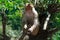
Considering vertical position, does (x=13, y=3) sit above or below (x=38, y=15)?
above

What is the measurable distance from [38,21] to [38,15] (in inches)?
6.6

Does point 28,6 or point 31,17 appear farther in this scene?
point 31,17

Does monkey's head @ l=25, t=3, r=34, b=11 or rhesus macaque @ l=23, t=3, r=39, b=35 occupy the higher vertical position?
monkey's head @ l=25, t=3, r=34, b=11

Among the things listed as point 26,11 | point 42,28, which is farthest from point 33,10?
point 42,28

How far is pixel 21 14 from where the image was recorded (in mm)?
5121

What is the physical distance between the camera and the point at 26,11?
4918mm

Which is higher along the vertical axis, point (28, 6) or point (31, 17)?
point (28, 6)

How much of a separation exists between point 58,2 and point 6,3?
123 cm

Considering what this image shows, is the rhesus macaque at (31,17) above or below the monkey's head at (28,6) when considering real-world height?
below

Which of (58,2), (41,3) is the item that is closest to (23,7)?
(41,3)

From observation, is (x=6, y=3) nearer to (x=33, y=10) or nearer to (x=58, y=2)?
(x=33, y=10)

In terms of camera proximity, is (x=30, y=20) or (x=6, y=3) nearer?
(x=6, y=3)

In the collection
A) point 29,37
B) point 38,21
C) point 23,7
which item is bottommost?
point 29,37

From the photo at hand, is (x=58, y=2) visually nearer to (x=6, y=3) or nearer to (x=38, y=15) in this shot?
(x=38, y=15)
